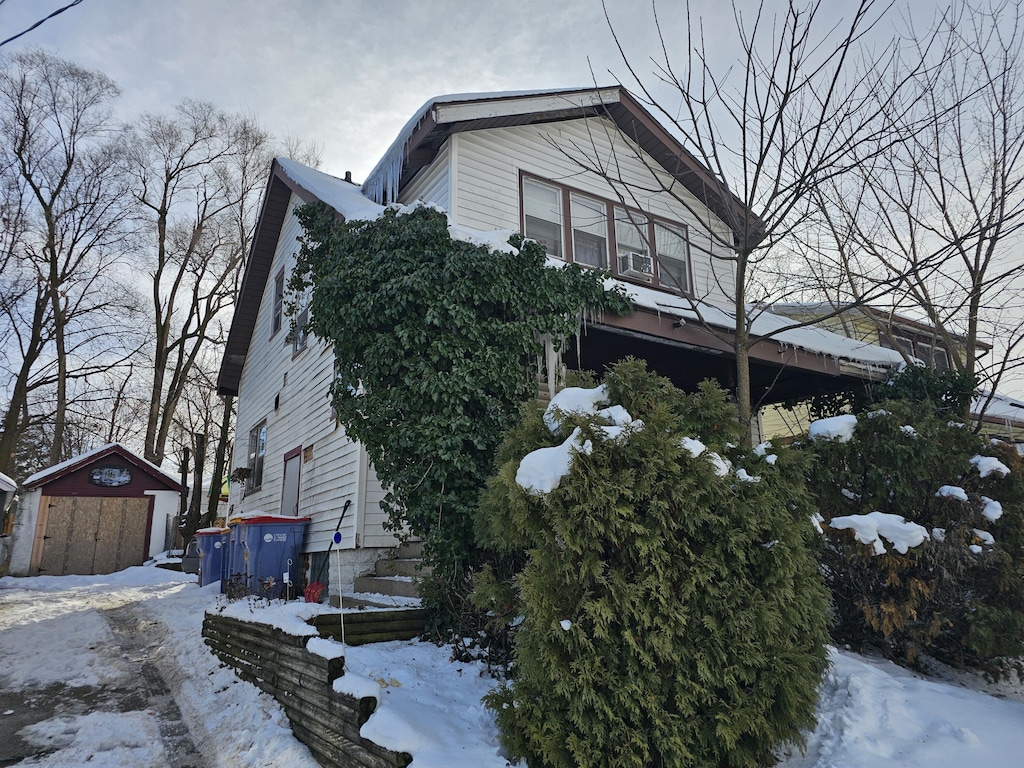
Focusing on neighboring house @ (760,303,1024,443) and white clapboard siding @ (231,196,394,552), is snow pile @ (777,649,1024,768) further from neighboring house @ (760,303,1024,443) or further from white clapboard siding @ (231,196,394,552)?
neighboring house @ (760,303,1024,443)

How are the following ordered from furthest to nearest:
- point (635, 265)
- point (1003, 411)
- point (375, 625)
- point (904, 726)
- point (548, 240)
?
point (1003, 411), point (635, 265), point (548, 240), point (375, 625), point (904, 726)

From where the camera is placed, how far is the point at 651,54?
6566 mm

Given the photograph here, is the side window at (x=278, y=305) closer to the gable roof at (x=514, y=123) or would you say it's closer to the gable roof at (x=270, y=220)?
the gable roof at (x=270, y=220)

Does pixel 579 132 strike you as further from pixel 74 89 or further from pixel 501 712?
pixel 74 89

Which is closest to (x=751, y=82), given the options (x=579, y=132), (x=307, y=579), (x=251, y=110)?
(x=579, y=132)

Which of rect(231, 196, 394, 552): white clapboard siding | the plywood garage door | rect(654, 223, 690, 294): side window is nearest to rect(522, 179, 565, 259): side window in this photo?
rect(654, 223, 690, 294): side window

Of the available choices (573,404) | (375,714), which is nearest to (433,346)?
(573,404)

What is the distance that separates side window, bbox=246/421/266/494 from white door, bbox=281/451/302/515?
1786mm

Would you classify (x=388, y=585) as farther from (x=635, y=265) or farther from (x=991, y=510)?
(x=635, y=265)

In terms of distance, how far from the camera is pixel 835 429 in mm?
5434

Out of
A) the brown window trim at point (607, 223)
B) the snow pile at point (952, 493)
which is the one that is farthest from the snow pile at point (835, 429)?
the brown window trim at point (607, 223)

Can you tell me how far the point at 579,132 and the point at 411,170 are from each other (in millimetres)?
2819

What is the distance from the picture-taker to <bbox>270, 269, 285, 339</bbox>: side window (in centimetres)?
1248

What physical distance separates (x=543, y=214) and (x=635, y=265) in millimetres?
1580
